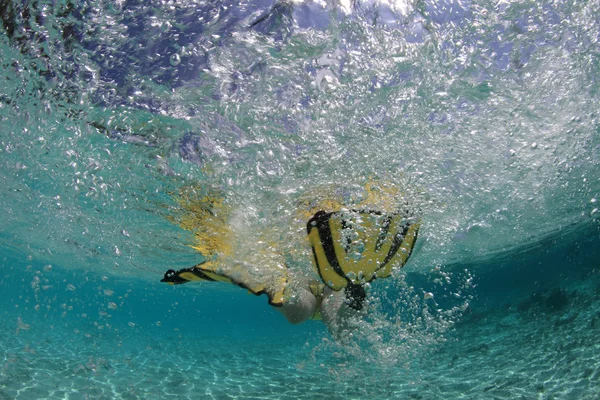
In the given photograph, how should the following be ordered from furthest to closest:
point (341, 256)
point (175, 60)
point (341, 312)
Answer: point (341, 256) → point (341, 312) → point (175, 60)

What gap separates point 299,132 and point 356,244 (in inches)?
108

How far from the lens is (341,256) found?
663cm

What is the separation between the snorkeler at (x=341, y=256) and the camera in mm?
6570

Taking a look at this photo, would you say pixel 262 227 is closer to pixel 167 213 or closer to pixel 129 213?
pixel 167 213

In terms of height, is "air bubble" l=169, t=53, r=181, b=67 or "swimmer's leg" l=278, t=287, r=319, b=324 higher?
"air bubble" l=169, t=53, r=181, b=67

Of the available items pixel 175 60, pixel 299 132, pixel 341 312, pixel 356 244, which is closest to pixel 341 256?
pixel 356 244

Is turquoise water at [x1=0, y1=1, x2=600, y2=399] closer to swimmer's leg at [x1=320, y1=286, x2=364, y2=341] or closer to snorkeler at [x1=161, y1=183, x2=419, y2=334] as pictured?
snorkeler at [x1=161, y1=183, x2=419, y2=334]

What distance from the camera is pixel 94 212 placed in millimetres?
13586

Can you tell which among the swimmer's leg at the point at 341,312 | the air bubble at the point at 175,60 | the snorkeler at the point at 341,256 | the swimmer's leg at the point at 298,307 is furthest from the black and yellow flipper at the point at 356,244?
the air bubble at the point at 175,60

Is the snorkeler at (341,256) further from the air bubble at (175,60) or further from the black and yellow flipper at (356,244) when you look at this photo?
the air bubble at (175,60)

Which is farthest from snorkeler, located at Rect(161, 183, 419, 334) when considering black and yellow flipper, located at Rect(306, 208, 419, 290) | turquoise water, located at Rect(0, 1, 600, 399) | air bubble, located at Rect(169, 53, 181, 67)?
air bubble, located at Rect(169, 53, 181, 67)

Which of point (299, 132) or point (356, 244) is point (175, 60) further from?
point (356, 244)

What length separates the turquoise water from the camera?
4.37 meters

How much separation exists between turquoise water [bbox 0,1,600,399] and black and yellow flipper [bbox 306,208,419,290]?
980mm
